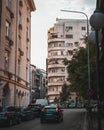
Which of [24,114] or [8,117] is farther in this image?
[24,114]

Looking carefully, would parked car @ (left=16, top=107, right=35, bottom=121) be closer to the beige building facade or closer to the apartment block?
the beige building facade

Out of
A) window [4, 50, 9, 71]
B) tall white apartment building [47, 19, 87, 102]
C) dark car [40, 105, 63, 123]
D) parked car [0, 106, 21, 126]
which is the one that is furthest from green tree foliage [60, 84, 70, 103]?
parked car [0, 106, 21, 126]

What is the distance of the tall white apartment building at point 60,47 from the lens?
370ft

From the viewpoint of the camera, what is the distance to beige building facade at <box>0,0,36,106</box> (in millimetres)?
38750

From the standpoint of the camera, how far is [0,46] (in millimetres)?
37031

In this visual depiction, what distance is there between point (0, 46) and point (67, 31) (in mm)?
84096

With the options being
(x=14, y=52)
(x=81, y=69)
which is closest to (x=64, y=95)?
(x=14, y=52)

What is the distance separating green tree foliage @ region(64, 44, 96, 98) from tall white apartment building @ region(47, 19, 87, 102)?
2510 inches

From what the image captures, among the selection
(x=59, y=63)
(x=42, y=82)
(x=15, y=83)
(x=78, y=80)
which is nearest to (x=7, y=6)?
(x=15, y=83)

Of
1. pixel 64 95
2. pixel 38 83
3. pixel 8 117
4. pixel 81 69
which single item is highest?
pixel 38 83

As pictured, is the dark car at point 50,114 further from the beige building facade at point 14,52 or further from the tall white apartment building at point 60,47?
the tall white apartment building at point 60,47

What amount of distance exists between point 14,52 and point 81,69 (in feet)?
28.3

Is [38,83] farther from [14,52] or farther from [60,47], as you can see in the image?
[14,52]

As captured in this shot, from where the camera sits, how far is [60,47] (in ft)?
379
